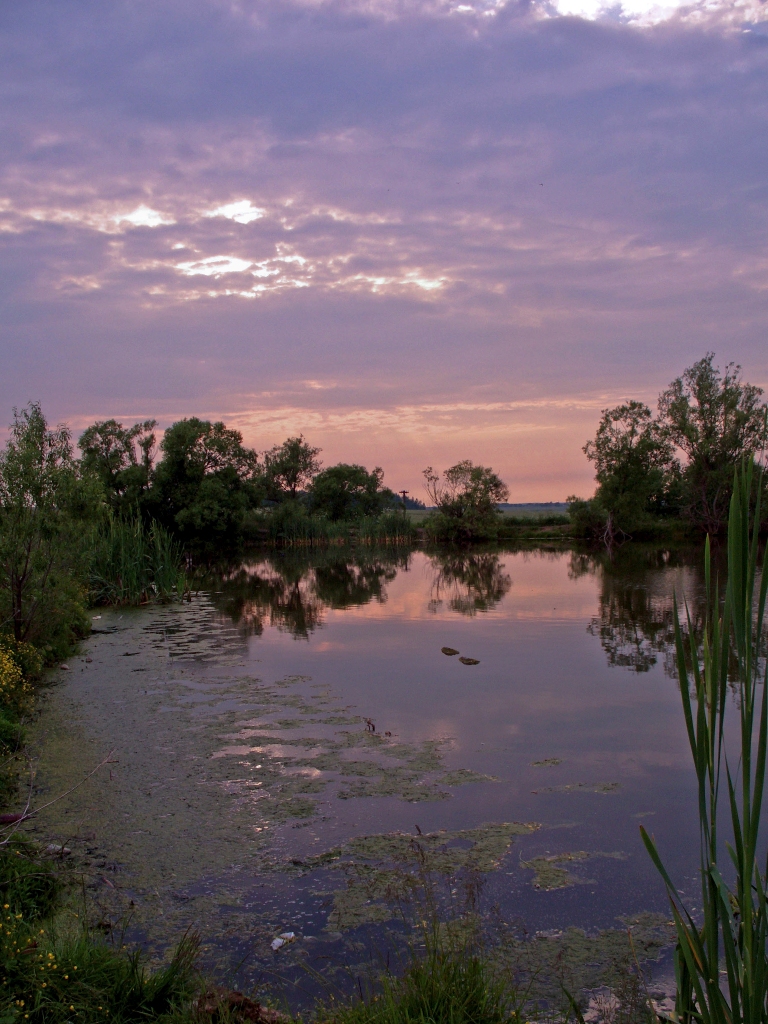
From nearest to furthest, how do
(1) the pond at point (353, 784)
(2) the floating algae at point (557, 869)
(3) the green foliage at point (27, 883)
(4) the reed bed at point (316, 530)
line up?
(3) the green foliage at point (27, 883)
(1) the pond at point (353, 784)
(2) the floating algae at point (557, 869)
(4) the reed bed at point (316, 530)

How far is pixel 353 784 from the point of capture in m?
6.13

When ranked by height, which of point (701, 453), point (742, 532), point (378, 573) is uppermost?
point (701, 453)

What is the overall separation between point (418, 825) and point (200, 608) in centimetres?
1314

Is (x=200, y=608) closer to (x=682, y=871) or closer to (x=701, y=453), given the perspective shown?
(x=682, y=871)

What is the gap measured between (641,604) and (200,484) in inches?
1356

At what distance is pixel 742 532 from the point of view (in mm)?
1562

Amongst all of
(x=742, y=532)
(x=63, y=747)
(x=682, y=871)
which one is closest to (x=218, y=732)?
(x=63, y=747)

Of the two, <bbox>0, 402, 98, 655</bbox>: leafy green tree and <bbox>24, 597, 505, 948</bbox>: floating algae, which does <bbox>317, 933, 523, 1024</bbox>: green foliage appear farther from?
<bbox>0, 402, 98, 655</bbox>: leafy green tree

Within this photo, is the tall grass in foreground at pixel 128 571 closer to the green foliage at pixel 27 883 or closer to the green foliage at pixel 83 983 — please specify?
the green foliage at pixel 27 883

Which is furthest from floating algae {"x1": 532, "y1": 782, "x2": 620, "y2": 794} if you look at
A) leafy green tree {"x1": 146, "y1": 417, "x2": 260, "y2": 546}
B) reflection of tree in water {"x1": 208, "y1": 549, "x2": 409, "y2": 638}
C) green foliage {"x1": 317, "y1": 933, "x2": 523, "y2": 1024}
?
leafy green tree {"x1": 146, "y1": 417, "x2": 260, "y2": 546}

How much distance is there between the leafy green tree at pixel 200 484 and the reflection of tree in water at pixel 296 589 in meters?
9.53

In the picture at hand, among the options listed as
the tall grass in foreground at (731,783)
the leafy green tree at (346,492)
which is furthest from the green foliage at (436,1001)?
the leafy green tree at (346,492)

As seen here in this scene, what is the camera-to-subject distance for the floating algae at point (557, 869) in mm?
4445

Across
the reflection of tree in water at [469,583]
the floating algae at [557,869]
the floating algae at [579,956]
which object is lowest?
the reflection of tree in water at [469,583]
